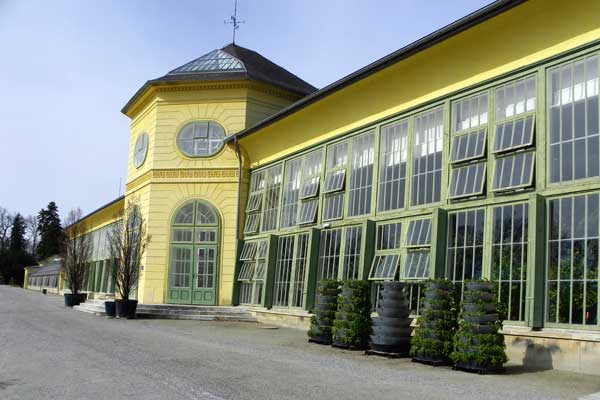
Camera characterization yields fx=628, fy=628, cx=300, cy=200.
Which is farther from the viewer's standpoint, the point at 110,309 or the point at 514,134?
the point at 110,309

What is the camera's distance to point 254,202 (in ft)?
77.3

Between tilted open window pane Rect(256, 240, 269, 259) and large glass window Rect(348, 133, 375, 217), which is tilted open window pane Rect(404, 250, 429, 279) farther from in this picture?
tilted open window pane Rect(256, 240, 269, 259)

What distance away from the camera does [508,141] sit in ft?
40.9

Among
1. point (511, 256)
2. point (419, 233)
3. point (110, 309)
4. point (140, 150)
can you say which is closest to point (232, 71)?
point (140, 150)

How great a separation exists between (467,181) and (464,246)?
1388 mm

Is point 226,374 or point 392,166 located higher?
point 392,166

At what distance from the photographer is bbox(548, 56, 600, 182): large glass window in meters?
10.9

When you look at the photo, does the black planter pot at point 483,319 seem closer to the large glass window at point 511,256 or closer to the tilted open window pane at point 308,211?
the large glass window at point 511,256

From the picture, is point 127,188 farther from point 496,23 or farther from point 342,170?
point 496,23

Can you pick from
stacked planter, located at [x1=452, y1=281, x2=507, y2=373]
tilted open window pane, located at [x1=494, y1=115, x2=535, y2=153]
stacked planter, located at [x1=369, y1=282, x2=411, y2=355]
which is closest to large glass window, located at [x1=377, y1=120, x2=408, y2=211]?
tilted open window pane, located at [x1=494, y1=115, x2=535, y2=153]

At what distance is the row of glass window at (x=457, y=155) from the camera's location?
1124 centimetres

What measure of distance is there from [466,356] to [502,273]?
8.43ft

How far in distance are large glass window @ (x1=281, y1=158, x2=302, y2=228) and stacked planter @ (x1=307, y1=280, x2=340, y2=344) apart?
20.6 ft

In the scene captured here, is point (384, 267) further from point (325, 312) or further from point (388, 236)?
point (325, 312)
